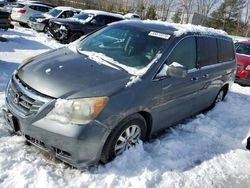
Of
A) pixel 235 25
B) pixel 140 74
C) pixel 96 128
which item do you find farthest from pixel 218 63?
pixel 235 25

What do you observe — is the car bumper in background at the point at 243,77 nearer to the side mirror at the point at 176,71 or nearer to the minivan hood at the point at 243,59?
the minivan hood at the point at 243,59

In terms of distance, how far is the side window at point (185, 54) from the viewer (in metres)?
4.34

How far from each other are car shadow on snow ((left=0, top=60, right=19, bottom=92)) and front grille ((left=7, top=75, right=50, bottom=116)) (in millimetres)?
2133

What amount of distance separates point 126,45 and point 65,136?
6.13 feet

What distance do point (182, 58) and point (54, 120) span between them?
230 centimetres

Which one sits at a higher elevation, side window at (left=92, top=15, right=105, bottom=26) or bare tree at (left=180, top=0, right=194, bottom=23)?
side window at (left=92, top=15, right=105, bottom=26)

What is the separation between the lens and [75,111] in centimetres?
319

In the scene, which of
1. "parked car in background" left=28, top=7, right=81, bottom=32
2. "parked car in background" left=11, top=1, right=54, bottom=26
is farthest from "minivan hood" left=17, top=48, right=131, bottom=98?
"parked car in background" left=11, top=1, right=54, bottom=26

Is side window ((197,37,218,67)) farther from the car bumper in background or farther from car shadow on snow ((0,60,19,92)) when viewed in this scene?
the car bumper in background

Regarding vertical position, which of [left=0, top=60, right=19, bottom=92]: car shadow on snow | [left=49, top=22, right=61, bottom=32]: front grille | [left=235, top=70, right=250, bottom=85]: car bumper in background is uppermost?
[left=0, top=60, right=19, bottom=92]: car shadow on snow

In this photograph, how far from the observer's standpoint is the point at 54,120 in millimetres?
3217

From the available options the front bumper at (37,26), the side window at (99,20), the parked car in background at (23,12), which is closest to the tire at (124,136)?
the side window at (99,20)

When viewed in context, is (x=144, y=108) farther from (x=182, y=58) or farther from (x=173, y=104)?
(x=182, y=58)

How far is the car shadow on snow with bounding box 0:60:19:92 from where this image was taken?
5976mm
